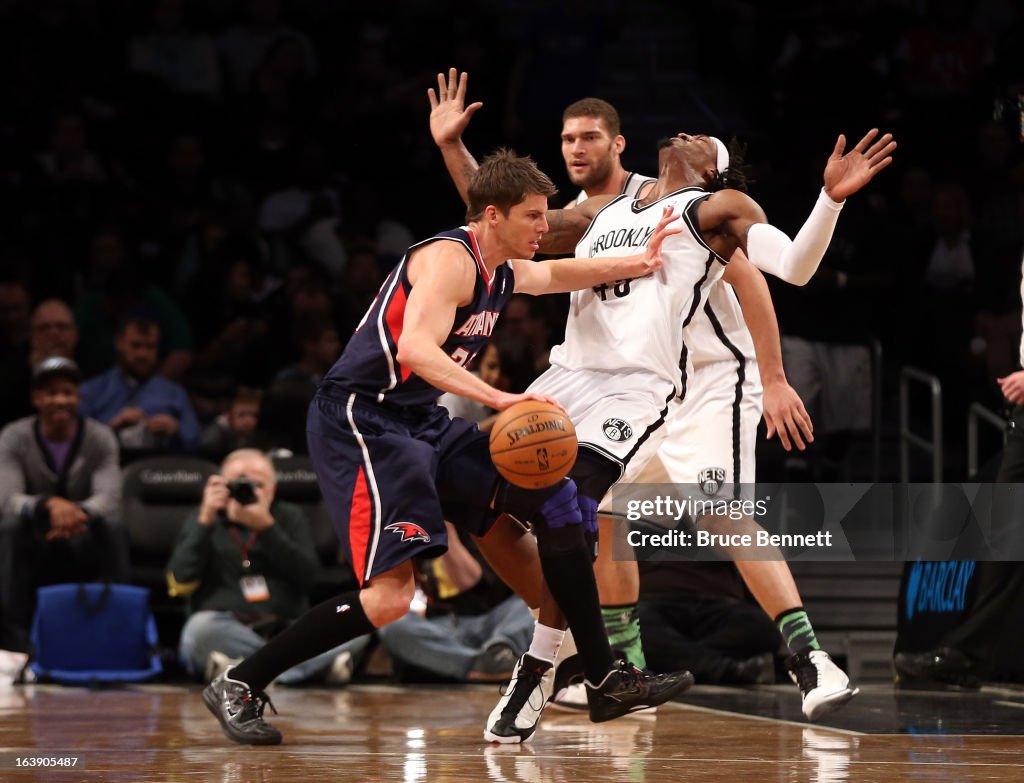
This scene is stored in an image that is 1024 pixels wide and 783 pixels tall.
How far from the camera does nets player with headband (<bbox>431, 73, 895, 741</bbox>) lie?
17.0 ft

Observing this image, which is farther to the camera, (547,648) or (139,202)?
(139,202)

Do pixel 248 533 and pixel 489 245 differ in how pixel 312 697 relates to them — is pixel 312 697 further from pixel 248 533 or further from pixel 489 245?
pixel 489 245

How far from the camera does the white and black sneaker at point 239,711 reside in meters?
4.98

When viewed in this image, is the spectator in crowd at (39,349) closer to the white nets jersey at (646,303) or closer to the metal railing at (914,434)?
the white nets jersey at (646,303)

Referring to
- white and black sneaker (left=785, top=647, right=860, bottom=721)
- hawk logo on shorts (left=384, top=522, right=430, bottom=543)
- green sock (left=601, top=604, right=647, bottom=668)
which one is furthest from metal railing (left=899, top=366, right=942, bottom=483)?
hawk logo on shorts (left=384, top=522, right=430, bottom=543)

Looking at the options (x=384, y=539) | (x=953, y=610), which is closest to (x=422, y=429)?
(x=384, y=539)

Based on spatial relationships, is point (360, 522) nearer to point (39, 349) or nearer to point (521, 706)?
point (521, 706)

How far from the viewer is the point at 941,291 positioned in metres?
8.42

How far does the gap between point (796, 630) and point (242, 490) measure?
10.5 feet

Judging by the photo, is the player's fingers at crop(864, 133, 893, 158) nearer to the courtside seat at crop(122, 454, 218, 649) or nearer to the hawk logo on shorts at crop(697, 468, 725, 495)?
the hawk logo on shorts at crop(697, 468, 725, 495)

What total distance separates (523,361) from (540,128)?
2.69 meters

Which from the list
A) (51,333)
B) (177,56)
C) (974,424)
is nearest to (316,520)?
(51,333)

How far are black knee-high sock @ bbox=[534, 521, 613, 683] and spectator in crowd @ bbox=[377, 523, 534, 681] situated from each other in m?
2.74

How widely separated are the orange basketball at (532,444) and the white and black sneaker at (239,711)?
3.58 ft
